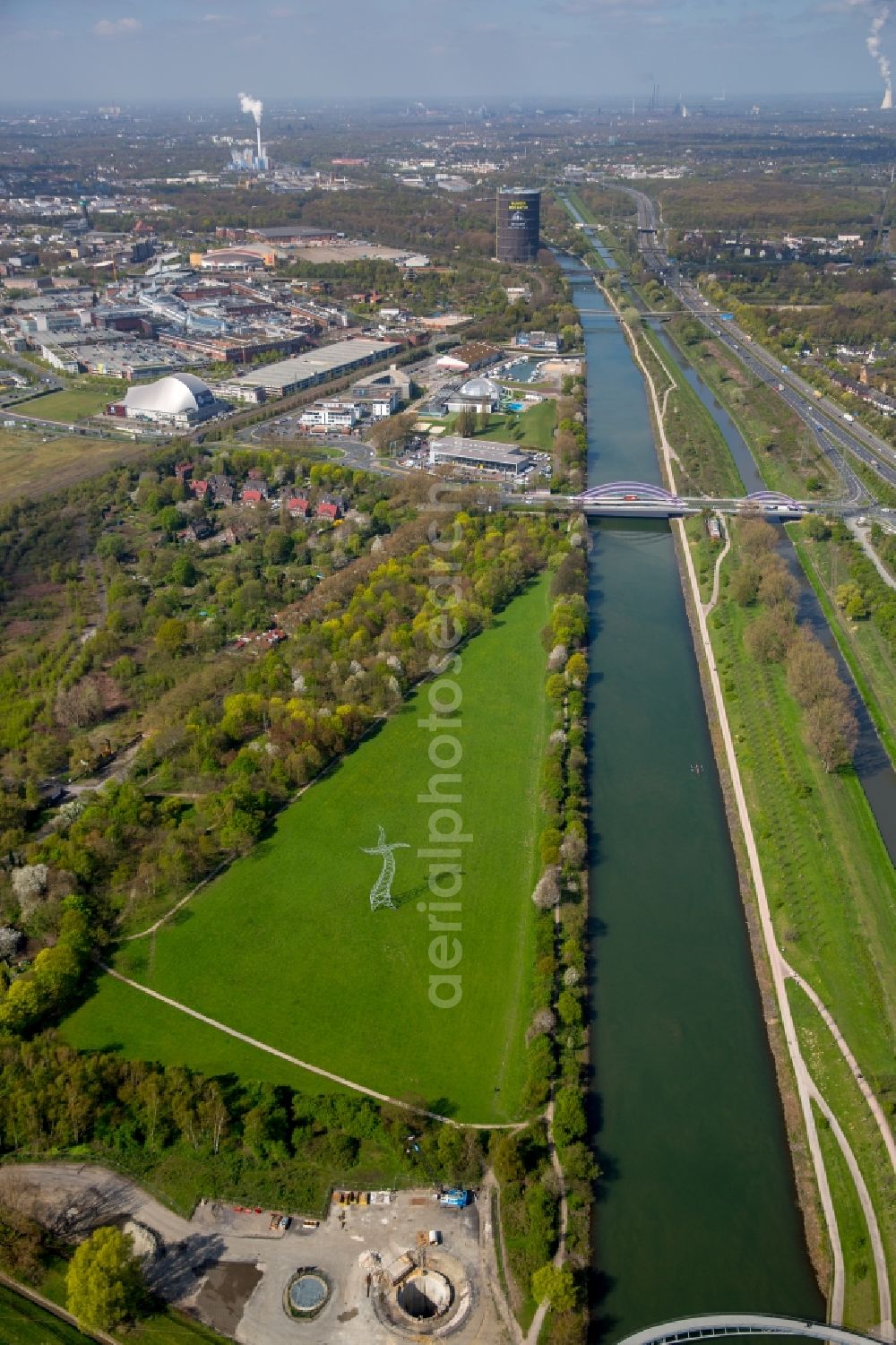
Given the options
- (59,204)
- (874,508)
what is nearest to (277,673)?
(874,508)

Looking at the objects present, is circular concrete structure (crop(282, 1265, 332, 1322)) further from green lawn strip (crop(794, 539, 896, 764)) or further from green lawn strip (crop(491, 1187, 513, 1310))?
green lawn strip (crop(794, 539, 896, 764))

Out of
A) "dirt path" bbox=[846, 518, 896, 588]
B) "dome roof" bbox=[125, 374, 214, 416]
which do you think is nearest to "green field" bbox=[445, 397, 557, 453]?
"dome roof" bbox=[125, 374, 214, 416]

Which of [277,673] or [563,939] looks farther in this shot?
[277,673]

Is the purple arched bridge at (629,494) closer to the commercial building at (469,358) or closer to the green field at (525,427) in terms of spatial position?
the green field at (525,427)

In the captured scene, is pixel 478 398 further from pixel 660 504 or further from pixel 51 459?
pixel 51 459

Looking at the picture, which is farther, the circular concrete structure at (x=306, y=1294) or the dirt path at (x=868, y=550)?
the dirt path at (x=868, y=550)

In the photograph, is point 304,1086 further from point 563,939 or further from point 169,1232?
point 563,939

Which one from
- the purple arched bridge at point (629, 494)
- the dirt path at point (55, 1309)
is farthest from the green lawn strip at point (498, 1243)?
the purple arched bridge at point (629, 494)
